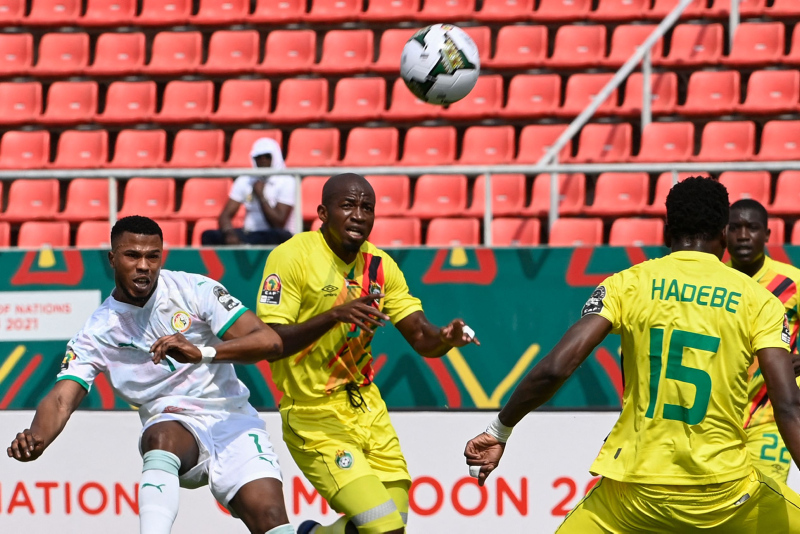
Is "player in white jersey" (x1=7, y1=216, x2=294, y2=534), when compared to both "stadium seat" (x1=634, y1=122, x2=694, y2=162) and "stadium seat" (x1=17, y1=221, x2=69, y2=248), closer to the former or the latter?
"stadium seat" (x1=17, y1=221, x2=69, y2=248)

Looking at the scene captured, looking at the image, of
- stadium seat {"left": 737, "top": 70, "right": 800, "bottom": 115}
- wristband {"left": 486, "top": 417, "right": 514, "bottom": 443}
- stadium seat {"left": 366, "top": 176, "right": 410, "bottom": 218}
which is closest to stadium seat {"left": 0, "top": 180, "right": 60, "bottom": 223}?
stadium seat {"left": 366, "top": 176, "right": 410, "bottom": 218}

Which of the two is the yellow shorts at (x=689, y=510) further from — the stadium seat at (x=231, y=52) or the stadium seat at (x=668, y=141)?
the stadium seat at (x=231, y=52)

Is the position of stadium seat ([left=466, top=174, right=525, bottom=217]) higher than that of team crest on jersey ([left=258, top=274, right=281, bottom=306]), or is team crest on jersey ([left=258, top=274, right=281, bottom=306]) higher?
stadium seat ([left=466, top=174, right=525, bottom=217])

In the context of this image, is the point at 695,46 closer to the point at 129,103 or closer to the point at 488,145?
the point at 488,145

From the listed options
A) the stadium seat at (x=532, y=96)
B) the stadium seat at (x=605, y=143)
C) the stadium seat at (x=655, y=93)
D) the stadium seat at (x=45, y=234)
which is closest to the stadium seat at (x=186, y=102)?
the stadium seat at (x=45, y=234)

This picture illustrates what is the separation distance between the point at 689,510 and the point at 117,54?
35.8 ft

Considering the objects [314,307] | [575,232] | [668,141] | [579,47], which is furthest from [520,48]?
[314,307]

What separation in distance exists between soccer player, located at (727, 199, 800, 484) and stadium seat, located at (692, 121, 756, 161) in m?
4.95

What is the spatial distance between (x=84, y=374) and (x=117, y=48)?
8.85 m

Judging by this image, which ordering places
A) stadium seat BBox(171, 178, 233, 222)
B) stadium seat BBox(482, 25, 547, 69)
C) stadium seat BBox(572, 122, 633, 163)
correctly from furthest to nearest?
stadium seat BBox(482, 25, 547, 69) < stadium seat BBox(572, 122, 633, 163) < stadium seat BBox(171, 178, 233, 222)

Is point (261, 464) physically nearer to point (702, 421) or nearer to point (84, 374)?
point (84, 374)

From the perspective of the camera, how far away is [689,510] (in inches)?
160

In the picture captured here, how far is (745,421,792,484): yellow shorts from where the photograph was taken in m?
6.04

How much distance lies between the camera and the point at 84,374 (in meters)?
5.43
